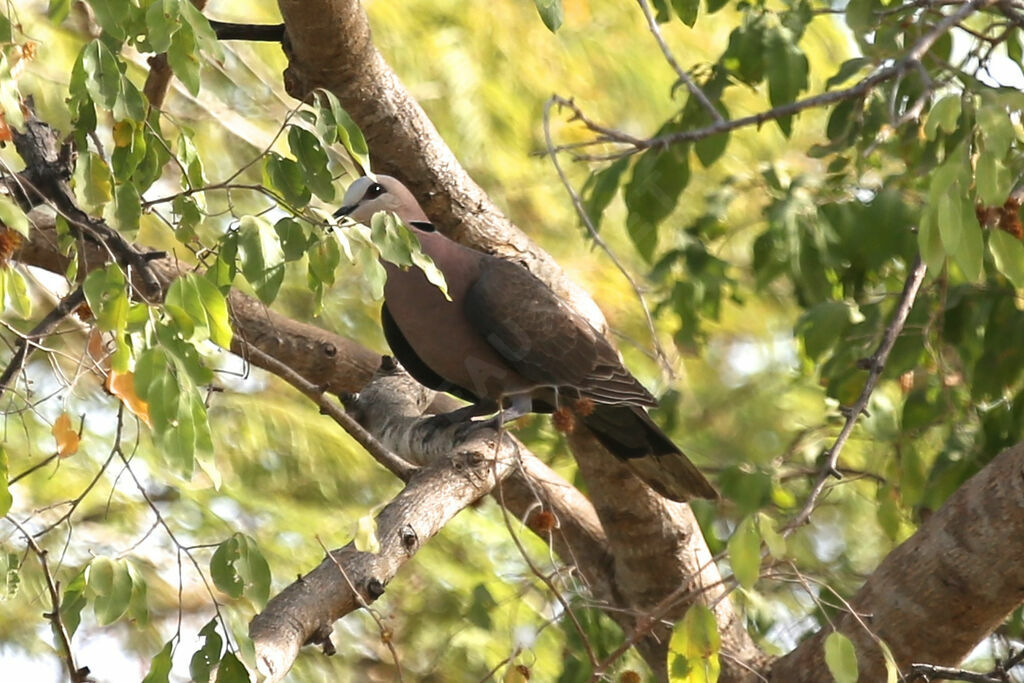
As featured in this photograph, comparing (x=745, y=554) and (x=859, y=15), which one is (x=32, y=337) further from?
(x=859, y=15)

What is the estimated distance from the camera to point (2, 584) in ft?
6.02

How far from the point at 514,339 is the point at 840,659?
67.0 inches

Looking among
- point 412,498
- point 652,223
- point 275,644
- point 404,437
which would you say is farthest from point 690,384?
point 275,644

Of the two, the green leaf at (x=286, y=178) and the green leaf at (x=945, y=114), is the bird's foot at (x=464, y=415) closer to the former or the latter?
the green leaf at (x=286, y=178)

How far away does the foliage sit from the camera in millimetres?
1700

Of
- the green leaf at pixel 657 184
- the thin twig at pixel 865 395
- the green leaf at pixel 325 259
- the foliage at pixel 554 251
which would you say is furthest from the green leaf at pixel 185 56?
the green leaf at pixel 657 184

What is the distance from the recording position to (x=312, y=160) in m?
1.90

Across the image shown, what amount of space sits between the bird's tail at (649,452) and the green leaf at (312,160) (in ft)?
5.15

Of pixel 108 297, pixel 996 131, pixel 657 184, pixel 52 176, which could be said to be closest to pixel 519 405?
pixel 657 184

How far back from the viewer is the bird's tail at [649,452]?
10.7 ft

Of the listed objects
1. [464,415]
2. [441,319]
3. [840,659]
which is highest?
[441,319]

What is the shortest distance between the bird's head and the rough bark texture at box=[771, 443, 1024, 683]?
140 cm

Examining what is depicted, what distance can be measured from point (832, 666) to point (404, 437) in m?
1.63

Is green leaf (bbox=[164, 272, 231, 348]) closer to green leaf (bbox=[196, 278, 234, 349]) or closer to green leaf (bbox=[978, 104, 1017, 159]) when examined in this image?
green leaf (bbox=[196, 278, 234, 349])
